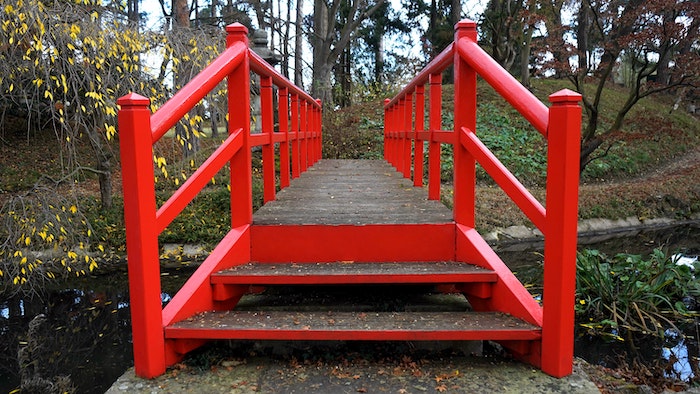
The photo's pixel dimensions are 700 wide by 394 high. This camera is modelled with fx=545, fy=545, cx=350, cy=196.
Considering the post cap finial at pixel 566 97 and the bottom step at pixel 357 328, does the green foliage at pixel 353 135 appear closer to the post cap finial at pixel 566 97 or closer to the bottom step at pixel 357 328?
the bottom step at pixel 357 328

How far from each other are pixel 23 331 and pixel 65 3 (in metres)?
3.00

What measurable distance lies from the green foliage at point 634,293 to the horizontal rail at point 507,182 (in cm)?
235

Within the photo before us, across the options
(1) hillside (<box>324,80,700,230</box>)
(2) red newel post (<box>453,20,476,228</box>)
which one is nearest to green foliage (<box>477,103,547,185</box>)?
(1) hillside (<box>324,80,700,230</box>)

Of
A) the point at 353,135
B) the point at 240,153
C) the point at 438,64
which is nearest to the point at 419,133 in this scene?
the point at 438,64

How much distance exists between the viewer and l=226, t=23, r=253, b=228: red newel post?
2.97 metres

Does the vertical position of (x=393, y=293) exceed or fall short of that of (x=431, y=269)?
it falls short

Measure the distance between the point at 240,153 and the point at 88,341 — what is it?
8.61ft

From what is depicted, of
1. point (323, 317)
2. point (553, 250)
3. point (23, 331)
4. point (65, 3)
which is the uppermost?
point (65, 3)

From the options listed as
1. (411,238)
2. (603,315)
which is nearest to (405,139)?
(603,315)

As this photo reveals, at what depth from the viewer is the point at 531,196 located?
230 cm

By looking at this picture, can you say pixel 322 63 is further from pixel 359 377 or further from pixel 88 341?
pixel 359 377

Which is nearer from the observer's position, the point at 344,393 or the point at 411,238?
the point at 344,393

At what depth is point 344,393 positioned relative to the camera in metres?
2.05

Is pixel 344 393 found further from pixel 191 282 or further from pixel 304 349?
pixel 191 282
